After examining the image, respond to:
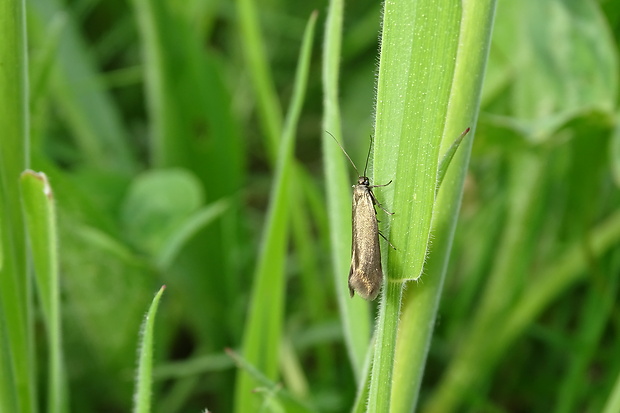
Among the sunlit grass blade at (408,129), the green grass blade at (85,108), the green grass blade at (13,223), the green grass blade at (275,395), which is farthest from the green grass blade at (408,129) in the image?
the green grass blade at (85,108)

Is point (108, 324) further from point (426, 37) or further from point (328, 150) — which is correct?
point (426, 37)

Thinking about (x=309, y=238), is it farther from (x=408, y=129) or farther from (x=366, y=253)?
(x=408, y=129)

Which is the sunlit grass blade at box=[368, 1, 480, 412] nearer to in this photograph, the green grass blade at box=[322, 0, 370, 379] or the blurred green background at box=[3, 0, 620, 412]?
the green grass blade at box=[322, 0, 370, 379]

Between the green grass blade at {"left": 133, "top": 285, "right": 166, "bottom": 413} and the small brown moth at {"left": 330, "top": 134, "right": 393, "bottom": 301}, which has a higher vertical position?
the small brown moth at {"left": 330, "top": 134, "right": 393, "bottom": 301}

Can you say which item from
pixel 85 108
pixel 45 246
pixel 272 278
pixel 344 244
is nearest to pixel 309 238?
pixel 272 278

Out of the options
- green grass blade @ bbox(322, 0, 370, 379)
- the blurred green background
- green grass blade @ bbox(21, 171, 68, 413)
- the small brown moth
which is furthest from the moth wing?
the blurred green background

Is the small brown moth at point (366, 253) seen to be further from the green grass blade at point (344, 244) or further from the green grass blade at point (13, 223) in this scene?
the green grass blade at point (13, 223)
